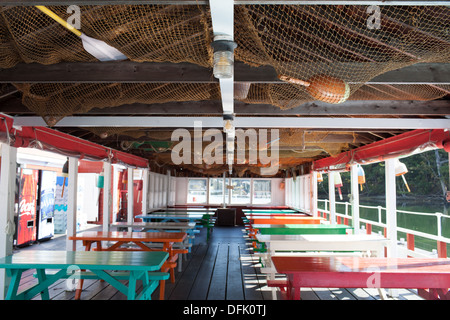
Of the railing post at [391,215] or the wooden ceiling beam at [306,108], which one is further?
the railing post at [391,215]

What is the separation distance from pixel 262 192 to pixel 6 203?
12.9 meters

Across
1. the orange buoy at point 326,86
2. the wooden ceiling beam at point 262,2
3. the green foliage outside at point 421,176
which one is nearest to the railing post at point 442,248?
the orange buoy at point 326,86

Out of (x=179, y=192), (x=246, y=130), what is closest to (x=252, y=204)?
(x=179, y=192)

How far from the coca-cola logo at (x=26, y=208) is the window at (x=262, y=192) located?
952cm

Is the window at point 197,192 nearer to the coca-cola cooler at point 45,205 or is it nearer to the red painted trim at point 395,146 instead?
the coca-cola cooler at point 45,205

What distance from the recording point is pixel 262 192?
16.5 metres

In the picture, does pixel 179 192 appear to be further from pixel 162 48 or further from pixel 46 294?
pixel 162 48

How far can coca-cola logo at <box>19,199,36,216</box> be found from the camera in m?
8.66

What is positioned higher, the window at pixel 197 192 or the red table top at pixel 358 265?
the window at pixel 197 192

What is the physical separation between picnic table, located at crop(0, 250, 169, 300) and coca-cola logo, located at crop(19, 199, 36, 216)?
16.7ft

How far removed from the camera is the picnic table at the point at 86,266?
3.58 metres

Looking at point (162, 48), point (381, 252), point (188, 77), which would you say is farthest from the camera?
point (381, 252)

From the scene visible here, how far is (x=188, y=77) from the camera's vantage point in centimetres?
295

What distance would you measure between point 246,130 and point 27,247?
250 inches
